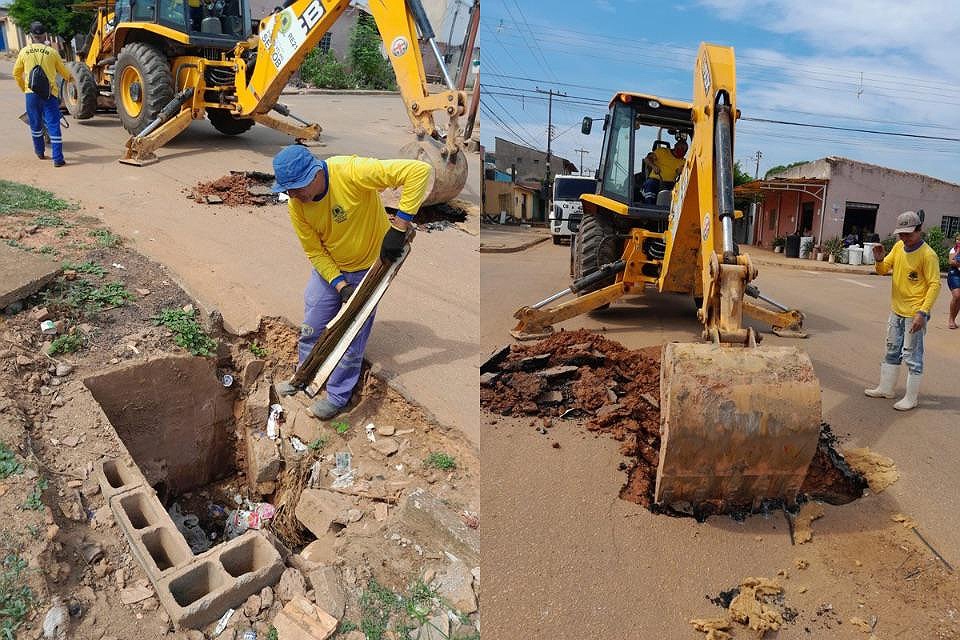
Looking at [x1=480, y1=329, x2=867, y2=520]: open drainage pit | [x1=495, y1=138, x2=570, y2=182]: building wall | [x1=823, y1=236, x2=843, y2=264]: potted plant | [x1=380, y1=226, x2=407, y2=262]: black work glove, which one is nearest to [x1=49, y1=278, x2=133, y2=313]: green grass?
[x1=380, y1=226, x2=407, y2=262]: black work glove

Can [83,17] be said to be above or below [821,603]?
above

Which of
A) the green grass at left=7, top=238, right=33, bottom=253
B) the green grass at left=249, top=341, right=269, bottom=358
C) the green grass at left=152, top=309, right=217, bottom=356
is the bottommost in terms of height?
the green grass at left=249, top=341, right=269, bottom=358

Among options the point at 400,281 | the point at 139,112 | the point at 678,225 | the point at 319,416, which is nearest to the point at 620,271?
the point at 678,225

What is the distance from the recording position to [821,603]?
2.72 m

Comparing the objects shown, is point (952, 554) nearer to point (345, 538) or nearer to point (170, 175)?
point (345, 538)

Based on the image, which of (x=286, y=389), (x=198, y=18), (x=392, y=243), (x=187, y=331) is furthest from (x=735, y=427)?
(x=198, y=18)

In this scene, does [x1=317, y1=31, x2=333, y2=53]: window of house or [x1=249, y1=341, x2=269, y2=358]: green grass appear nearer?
[x1=249, y1=341, x2=269, y2=358]: green grass

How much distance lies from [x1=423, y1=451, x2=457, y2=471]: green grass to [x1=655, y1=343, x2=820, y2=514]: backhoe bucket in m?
1.25

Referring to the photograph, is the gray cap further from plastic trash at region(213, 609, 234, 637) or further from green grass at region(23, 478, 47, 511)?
green grass at region(23, 478, 47, 511)

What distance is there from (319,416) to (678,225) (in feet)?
10.6

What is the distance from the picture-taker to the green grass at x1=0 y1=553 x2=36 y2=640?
2.55 m

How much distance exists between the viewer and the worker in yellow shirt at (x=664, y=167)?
23.4 ft

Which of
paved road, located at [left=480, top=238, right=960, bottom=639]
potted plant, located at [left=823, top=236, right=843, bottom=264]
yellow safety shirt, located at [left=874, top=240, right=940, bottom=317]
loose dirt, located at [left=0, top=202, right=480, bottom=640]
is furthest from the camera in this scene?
potted plant, located at [left=823, top=236, right=843, bottom=264]

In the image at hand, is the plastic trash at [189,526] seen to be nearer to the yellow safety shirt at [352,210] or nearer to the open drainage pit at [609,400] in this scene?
the yellow safety shirt at [352,210]
